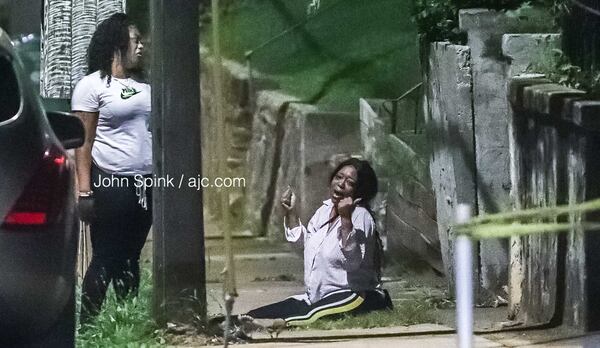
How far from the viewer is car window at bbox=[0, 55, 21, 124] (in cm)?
487

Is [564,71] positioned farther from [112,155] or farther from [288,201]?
[112,155]

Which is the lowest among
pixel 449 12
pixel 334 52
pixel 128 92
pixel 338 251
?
pixel 338 251

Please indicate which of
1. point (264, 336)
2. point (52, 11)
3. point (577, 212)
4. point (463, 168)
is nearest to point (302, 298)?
point (264, 336)

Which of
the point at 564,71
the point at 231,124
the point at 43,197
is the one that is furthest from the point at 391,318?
the point at 43,197

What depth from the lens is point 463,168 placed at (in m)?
6.46

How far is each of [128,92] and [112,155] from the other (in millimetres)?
347

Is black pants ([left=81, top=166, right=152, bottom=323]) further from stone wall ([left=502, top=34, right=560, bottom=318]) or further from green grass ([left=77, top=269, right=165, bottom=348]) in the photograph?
stone wall ([left=502, top=34, right=560, bottom=318])

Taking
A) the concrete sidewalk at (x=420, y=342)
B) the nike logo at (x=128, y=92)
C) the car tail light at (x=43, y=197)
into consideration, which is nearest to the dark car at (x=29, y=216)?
the car tail light at (x=43, y=197)

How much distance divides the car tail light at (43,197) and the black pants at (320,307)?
160 centimetres

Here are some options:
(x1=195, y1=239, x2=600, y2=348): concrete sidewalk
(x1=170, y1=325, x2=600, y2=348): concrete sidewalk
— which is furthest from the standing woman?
(x1=170, y1=325, x2=600, y2=348): concrete sidewalk

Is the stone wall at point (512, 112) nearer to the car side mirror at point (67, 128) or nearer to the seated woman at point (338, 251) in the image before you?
the seated woman at point (338, 251)

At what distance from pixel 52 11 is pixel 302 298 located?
6.69 feet

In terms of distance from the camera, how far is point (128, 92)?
6008mm

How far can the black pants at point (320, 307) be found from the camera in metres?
6.16
